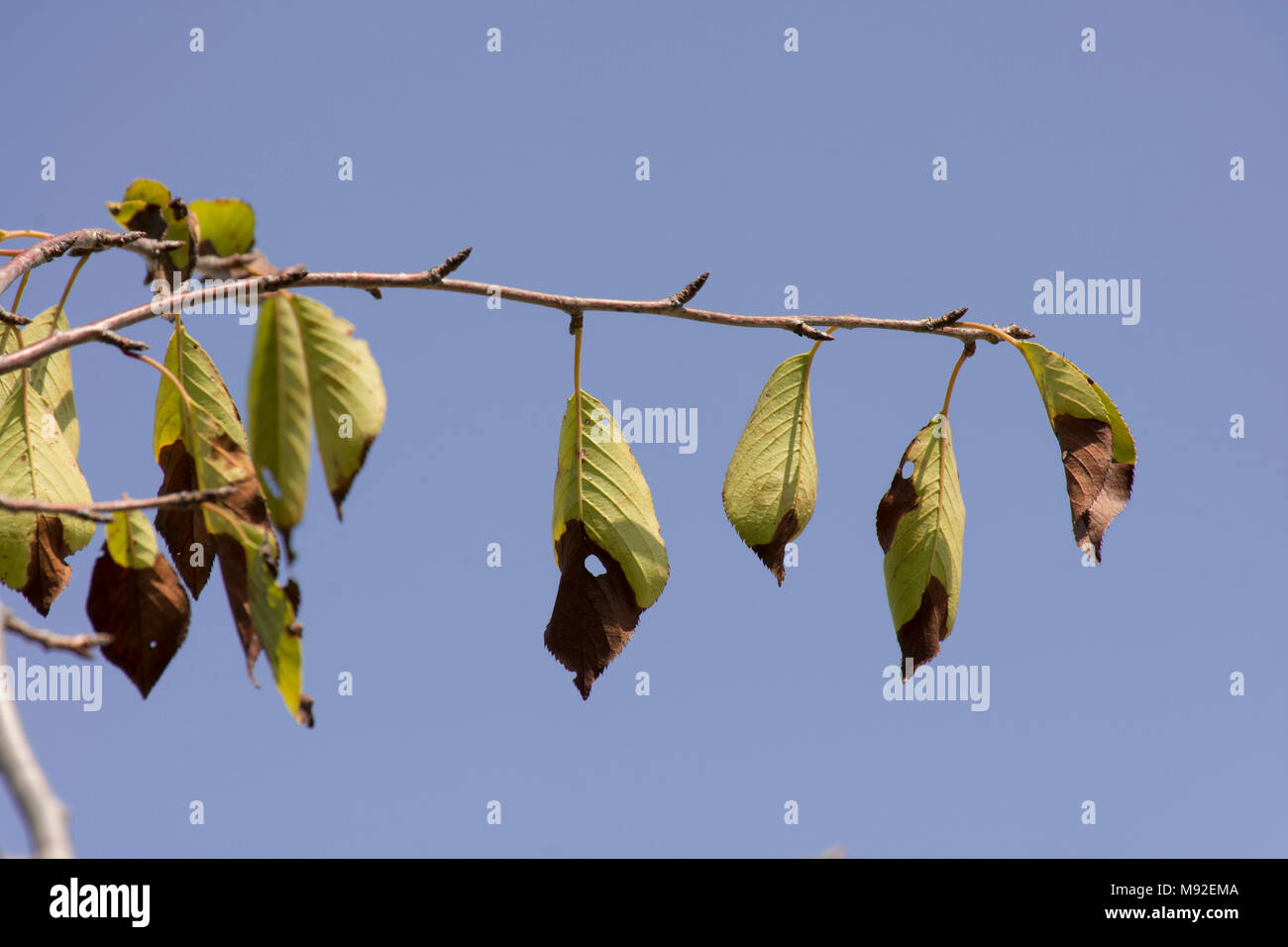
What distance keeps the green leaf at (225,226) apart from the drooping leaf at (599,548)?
0.78 metres

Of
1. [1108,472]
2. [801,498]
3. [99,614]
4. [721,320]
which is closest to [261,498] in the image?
[99,614]

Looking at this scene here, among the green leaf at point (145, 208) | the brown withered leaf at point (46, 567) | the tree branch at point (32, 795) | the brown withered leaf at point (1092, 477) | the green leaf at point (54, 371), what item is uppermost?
the green leaf at point (145, 208)

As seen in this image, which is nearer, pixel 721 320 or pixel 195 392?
pixel 721 320

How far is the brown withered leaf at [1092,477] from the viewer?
7.80 ft

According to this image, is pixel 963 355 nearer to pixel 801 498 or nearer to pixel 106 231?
pixel 801 498

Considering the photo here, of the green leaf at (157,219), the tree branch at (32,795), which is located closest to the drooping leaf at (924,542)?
the green leaf at (157,219)

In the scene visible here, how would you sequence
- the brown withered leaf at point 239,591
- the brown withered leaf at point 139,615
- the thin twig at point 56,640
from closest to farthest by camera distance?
the thin twig at point 56,640, the brown withered leaf at point 239,591, the brown withered leaf at point 139,615

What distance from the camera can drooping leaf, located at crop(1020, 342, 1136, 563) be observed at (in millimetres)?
2389

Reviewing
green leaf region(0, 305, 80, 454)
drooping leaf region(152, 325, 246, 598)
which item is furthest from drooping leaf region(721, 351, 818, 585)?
green leaf region(0, 305, 80, 454)

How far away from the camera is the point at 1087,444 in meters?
2.43

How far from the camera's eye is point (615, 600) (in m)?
2.24

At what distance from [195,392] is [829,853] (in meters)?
1.86

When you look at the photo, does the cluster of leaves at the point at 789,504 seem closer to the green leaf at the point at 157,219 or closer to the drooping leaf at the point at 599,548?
the drooping leaf at the point at 599,548

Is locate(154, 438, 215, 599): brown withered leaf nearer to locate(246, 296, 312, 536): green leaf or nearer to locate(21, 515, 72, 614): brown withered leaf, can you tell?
locate(21, 515, 72, 614): brown withered leaf
